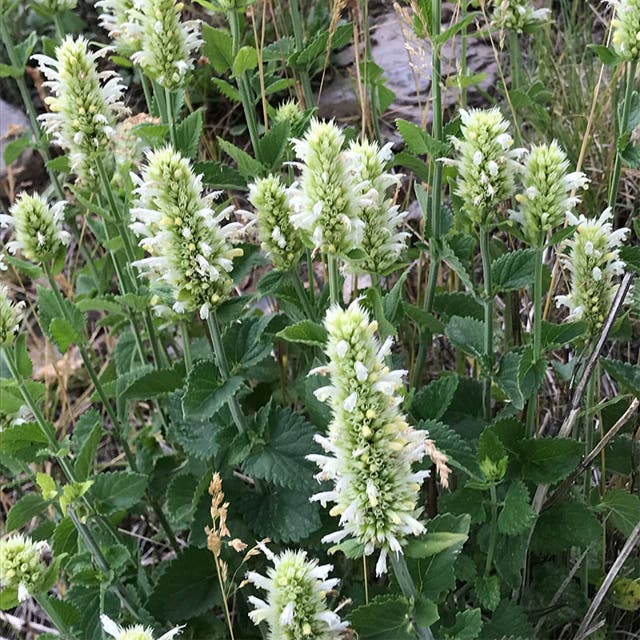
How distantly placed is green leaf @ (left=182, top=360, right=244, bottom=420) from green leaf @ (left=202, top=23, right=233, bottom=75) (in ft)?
2.74

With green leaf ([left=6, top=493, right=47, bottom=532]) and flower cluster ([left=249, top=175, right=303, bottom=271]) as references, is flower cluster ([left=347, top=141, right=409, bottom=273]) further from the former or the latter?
green leaf ([left=6, top=493, right=47, bottom=532])

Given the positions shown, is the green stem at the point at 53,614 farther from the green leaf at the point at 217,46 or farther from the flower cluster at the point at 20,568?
the green leaf at the point at 217,46

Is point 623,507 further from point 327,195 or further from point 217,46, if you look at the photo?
point 217,46

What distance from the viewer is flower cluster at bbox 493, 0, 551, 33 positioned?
232 centimetres

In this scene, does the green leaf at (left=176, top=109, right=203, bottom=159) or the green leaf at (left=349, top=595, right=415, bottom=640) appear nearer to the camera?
the green leaf at (left=349, top=595, right=415, bottom=640)

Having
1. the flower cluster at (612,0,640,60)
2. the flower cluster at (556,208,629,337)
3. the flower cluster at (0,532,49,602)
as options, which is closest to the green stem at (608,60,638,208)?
the flower cluster at (612,0,640,60)

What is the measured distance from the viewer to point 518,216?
5.37 ft

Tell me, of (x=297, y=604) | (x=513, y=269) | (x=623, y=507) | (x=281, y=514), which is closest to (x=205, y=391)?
(x=281, y=514)

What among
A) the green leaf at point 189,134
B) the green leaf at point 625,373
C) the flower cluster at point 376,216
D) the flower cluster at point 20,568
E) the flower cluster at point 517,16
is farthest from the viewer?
the flower cluster at point 517,16

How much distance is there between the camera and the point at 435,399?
72.1 inches

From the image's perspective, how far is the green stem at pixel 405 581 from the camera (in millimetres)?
1332

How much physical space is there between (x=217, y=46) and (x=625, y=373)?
128 centimetres

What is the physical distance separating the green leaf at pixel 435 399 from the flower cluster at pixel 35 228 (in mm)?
935

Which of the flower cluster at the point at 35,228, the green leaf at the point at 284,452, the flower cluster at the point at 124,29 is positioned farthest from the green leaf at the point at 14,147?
the green leaf at the point at 284,452
